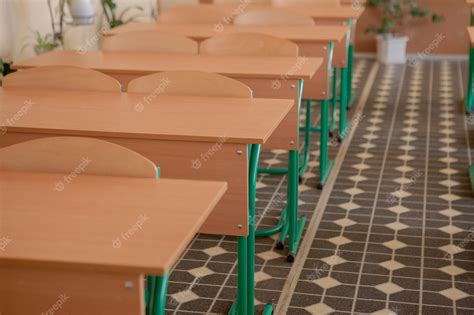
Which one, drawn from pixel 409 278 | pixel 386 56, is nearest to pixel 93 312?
pixel 409 278

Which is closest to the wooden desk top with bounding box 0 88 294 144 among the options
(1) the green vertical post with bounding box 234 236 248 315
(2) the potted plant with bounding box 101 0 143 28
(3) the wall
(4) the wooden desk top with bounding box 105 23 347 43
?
(1) the green vertical post with bounding box 234 236 248 315

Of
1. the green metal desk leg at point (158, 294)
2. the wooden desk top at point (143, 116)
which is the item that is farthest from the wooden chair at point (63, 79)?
the green metal desk leg at point (158, 294)

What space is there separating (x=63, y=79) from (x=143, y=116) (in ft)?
2.19

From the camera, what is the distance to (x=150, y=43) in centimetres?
420

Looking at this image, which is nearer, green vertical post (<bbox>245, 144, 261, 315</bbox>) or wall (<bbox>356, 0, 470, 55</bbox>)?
green vertical post (<bbox>245, 144, 261, 315</bbox>)

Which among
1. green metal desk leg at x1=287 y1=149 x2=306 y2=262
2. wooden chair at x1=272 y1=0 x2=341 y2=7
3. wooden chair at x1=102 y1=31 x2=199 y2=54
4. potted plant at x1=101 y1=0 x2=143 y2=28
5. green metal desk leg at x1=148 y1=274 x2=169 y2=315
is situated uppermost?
wooden chair at x1=272 y1=0 x2=341 y2=7

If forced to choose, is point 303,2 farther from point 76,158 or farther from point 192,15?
point 76,158

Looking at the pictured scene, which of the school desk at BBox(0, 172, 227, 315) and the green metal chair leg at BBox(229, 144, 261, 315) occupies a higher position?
the school desk at BBox(0, 172, 227, 315)

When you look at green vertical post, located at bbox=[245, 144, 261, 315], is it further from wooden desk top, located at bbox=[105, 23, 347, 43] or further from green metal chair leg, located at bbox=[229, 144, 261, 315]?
wooden desk top, located at bbox=[105, 23, 347, 43]

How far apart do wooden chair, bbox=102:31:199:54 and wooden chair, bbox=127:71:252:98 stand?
3.34 feet

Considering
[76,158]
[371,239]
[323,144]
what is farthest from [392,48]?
[76,158]

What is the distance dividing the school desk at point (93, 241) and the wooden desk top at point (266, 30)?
8.37ft

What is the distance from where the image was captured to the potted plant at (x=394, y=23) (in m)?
8.37

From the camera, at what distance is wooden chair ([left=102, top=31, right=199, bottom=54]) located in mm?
4137
